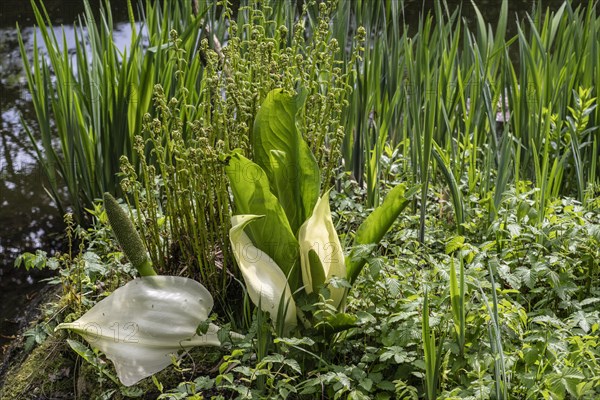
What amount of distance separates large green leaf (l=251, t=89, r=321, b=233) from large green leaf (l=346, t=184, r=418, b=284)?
0.46 ft

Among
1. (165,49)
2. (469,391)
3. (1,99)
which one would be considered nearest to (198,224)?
(469,391)

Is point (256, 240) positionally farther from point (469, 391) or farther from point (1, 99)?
point (1, 99)

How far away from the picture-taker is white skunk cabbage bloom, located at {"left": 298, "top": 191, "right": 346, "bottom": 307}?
1559mm

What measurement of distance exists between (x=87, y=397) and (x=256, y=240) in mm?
540

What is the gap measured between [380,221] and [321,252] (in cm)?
15

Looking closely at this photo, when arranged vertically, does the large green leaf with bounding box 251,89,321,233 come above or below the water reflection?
above

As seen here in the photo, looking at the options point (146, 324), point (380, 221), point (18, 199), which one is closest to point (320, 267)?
point (380, 221)

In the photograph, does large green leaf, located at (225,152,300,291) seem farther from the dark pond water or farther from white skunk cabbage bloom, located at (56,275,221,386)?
the dark pond water

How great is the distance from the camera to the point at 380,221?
1.57 meters

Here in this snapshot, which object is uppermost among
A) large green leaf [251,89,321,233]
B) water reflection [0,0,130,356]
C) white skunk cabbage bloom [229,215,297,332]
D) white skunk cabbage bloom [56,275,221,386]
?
large green leaf [251,89,321,233]

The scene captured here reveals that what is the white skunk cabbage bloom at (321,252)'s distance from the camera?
1559 millimetres

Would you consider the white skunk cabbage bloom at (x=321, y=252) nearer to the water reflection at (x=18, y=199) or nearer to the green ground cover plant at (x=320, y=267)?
the green ground cover plant at (x=320, y=267)

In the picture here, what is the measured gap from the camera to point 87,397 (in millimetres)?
1664

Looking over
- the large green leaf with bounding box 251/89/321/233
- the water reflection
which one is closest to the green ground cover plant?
the large green leaf with bounding box 251/89/321/233
